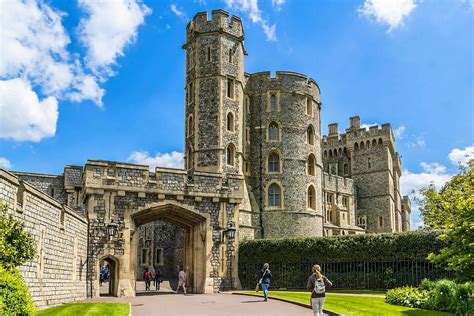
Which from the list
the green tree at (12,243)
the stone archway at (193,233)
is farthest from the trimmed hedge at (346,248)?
the green tree at (12,243)

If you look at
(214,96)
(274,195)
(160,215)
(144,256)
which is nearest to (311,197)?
(274,195)

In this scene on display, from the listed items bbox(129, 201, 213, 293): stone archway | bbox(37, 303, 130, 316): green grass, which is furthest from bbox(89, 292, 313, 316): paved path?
bbox(129, 201, 213, 293): stone archway

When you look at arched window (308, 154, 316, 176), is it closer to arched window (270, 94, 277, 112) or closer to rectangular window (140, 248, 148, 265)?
arched window (270, 94, 277, 112)

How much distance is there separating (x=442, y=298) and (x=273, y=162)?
22423mm

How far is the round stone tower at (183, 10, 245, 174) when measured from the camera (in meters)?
33.3

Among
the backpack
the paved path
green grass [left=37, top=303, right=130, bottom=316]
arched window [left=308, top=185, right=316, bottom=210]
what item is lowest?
the paved path

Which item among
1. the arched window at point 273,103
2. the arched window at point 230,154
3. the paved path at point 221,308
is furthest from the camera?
the arched window at point 273,103

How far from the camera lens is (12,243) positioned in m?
A: 11.3

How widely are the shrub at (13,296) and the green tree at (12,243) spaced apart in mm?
867

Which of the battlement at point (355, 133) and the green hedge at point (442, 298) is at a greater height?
the battlement at point (355, 133)

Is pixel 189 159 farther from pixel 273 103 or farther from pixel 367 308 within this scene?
pixel 367 308

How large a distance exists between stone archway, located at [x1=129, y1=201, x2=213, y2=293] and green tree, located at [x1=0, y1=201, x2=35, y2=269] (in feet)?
40.0

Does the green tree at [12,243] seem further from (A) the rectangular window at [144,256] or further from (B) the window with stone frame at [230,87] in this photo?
(A) the rectangular window at [144,256]

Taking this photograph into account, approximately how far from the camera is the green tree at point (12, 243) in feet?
35.9
